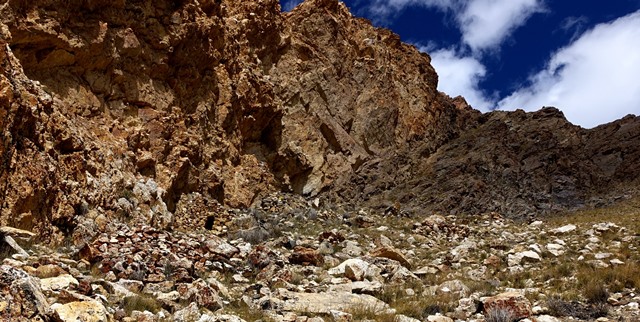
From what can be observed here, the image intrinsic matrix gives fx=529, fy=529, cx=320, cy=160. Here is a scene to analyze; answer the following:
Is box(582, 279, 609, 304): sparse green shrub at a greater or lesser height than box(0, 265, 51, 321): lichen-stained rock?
greater

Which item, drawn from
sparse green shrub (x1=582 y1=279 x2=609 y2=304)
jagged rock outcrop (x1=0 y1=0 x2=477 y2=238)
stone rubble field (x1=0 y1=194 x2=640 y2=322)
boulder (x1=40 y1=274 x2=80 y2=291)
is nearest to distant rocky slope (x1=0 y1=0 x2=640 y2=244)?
jagged rock outcrop (x1=0 y1=0 x2=477 y2=238)

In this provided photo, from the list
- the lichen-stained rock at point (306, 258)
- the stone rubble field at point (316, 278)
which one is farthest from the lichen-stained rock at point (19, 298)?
the lichen-stained rock at point (306, 258)

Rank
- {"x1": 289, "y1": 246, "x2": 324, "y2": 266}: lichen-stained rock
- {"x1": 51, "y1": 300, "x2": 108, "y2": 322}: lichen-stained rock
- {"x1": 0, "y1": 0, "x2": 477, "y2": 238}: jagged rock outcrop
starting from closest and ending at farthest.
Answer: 1. {"x1": 51, "y1": 300, "x2": 108, "y2": 322}: lichen-stained rock
2. {"x1": 0, "y1": 0, "x2": 477, "y2": 238}: jagged rock outcrop
3. {"x1": 289, "y1": 246, "x2": 324, "y2": 266}: lichen-stained rock

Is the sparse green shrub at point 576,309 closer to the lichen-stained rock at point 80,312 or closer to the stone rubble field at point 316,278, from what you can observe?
the stone rubble field at point 316,278

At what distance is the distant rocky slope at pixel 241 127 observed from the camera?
1101cm

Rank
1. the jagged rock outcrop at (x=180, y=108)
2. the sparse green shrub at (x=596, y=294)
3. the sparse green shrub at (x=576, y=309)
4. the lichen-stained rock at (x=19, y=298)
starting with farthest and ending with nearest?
the jagged rock outcrop at (x=180, y=108) < the sparse green shrub at (x=596, y=294) < the sparse green shrub at (x=576, y=309) < the lichen-stained rock at (x=19, y=298)

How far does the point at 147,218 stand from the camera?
12.9 metres

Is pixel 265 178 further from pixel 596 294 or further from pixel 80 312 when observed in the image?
pixel 80 312

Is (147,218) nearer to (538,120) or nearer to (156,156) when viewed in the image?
(156,156)

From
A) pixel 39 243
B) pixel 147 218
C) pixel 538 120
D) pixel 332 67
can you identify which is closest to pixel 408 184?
pixel 332 67

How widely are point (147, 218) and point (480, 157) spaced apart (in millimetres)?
19050

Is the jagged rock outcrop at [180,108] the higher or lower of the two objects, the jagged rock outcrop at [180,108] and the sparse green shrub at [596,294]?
the higher

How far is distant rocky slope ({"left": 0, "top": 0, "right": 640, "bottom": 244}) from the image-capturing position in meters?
11.0

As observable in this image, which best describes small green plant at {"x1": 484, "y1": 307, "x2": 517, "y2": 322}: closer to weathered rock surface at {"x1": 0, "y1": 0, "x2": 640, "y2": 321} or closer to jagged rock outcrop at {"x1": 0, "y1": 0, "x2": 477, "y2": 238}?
weathered rock surface at {"x1": 0, "y1": 0, "x2": 640, "y2": 321}
